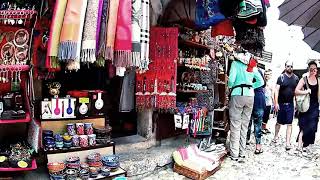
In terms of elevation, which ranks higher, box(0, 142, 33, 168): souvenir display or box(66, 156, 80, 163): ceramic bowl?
box(0, 142, 33, 168): souvenir display

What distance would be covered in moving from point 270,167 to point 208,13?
8.77ft

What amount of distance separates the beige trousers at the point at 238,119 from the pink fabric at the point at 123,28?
2868 millimetres

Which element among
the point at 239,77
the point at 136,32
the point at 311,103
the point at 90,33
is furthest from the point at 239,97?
the point at 90,33

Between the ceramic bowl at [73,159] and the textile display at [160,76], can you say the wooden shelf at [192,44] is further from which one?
the ceramic bowl at [73,159]

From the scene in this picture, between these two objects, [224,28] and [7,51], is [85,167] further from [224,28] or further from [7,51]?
[224,28]

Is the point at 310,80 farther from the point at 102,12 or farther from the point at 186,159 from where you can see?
the point at 102,12

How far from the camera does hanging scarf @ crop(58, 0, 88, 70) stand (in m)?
2.64

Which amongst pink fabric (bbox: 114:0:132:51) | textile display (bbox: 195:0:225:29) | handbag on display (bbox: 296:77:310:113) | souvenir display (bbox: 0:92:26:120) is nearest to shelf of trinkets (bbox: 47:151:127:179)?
souvenir display (bbox: 0:92:26:120)

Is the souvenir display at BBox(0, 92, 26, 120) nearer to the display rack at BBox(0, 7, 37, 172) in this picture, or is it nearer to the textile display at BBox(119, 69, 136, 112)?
the display rack at BBox(0, 7, 37, 172)

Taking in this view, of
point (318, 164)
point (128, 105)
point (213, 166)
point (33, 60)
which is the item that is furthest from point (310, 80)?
point (33, 60)

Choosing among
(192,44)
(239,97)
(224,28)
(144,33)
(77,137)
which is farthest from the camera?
(192,44)

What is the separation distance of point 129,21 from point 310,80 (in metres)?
4.09

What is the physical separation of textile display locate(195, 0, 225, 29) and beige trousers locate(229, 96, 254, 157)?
1.55 m

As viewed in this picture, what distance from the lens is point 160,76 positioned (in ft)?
15.2
